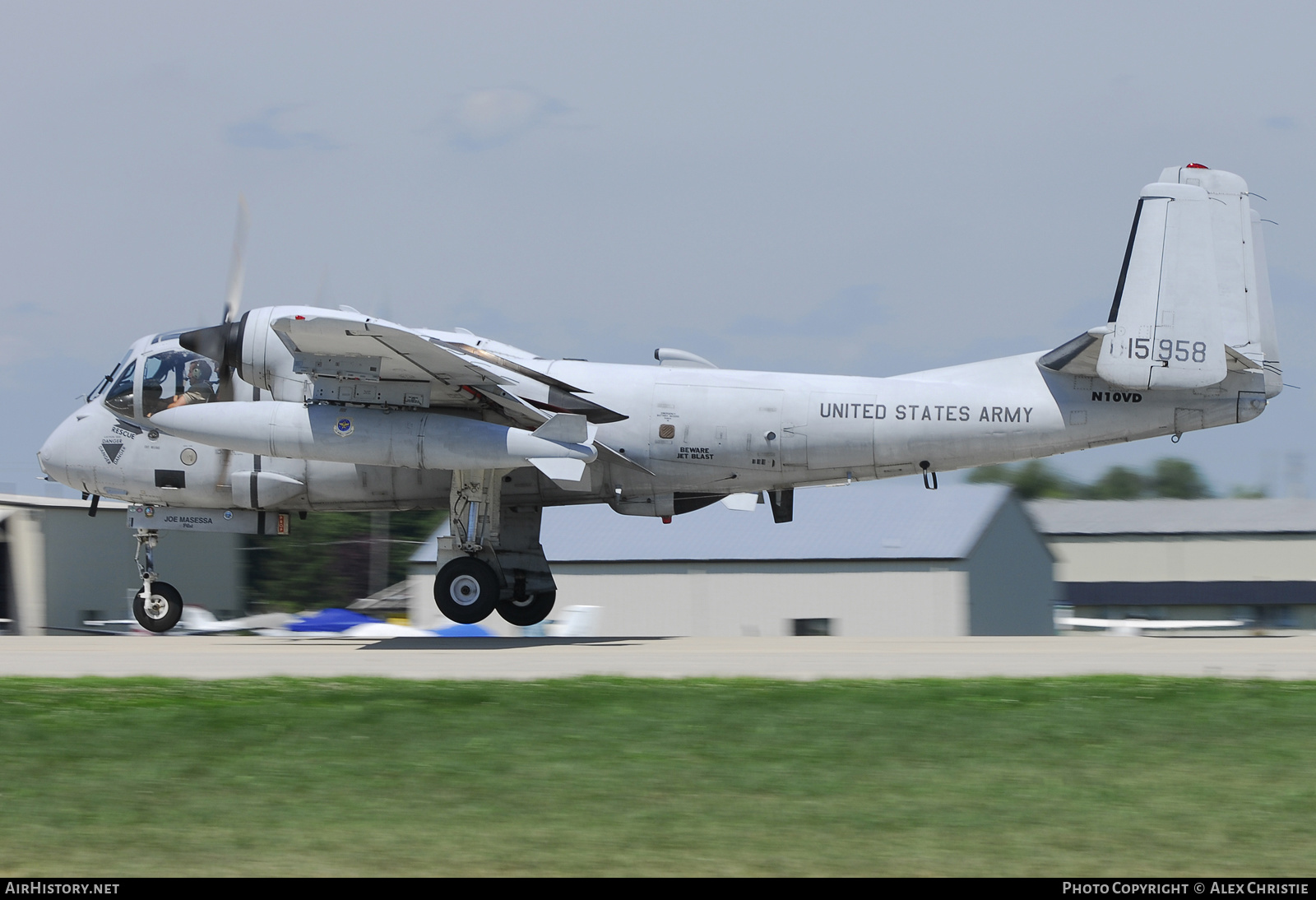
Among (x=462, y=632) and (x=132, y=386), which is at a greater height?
(x=132, y=386)

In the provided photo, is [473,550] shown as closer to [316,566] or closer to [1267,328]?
[1267,328]

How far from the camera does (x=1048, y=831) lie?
7527 millimetres

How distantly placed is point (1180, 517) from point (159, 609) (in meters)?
52.4

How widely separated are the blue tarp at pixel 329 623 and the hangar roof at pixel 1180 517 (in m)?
32.2

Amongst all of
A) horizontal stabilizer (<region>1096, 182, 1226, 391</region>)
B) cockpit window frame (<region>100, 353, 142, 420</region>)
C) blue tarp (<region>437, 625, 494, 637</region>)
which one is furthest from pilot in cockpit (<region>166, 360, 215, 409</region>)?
horizontal stabilizer (<region>1096, 182, 1226, 391</region>)

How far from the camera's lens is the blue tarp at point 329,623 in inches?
1577

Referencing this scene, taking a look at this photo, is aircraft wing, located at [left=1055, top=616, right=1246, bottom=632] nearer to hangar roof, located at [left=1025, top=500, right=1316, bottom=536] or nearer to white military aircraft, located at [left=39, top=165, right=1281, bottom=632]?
hangar roof, located at [left=1025, top=500, right=1316, bottom=536]

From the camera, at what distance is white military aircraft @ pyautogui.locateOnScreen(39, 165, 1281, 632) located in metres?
17.9

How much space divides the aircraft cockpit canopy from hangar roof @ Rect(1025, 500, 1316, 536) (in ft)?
154

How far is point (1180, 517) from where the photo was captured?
203 feet

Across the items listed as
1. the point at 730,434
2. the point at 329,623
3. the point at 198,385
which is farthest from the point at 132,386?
the point at 329,623

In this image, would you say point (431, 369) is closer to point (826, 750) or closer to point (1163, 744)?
point (826, 750)

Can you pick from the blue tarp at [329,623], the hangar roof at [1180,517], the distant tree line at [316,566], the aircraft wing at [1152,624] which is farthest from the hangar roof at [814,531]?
the distant tree line at [316,566]
